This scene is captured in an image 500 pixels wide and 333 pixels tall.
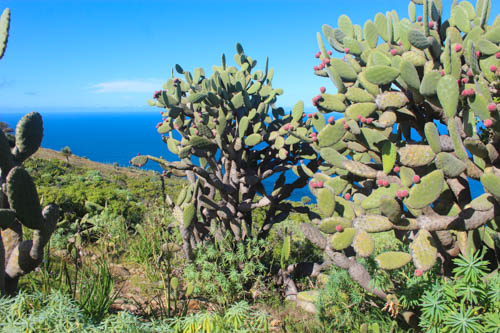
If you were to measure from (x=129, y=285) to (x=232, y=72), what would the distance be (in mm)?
2785

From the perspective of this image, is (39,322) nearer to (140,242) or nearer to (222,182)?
(222,182)

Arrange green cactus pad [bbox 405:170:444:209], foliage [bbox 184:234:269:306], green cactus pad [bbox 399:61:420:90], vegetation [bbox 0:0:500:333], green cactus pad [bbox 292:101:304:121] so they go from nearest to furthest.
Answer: green cactus pad [bbox 405:170:444:209] → vegetation [bbox 0:0:500:333] → green cactus pad [bbox 399:61:420:90] → foliage [bbox 184:234:269:306] → green cactus pad [bbox 292:101:304:121]

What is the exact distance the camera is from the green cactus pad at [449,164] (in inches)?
92.2

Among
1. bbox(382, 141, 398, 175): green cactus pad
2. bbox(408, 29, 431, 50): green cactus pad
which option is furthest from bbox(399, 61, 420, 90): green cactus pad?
bbox(382, 141, 398, 175): green cactus pad

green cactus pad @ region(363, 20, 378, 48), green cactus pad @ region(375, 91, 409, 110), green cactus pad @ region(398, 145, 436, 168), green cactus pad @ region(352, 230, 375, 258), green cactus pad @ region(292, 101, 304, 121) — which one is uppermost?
green cactus pad @ region(363, 20, 378, 48)

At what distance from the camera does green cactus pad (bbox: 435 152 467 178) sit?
2.34 metres

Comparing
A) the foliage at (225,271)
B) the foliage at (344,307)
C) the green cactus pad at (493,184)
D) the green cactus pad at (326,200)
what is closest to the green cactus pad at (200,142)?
the foliage at (225,271)

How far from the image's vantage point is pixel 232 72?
480 cm

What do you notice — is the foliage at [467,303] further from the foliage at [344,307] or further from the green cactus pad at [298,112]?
the green cactus pad at [298,112]

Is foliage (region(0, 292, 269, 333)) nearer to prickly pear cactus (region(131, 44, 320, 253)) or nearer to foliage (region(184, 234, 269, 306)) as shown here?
foliage (region(184, 234, 269, 306))

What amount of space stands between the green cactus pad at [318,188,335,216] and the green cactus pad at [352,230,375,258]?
0.25m

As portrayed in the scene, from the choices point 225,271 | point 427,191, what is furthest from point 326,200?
point 225,271

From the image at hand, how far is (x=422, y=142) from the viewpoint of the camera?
3.21 meters

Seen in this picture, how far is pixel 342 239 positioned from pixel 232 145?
1.97 metres
